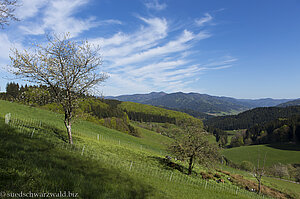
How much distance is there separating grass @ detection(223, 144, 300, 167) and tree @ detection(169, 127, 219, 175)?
7891 cm

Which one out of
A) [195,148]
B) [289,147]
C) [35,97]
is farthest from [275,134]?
[35,97]

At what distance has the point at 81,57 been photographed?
1884cm

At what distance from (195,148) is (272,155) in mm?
106166

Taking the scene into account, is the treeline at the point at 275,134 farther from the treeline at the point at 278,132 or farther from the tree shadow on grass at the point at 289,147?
the tree shadow on grass at the point at 289,147

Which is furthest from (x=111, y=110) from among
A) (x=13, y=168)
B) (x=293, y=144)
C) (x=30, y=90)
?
(x=293, y=144)

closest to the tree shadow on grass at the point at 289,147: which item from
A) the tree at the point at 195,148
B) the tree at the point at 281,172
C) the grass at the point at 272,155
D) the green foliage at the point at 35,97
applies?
the grass at the point at 272,155

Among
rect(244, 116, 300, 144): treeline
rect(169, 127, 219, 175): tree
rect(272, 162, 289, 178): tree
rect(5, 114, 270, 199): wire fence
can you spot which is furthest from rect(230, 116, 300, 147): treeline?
rect(5, 114, 270, 199): wire fence

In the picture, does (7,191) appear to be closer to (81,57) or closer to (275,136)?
(81,57)

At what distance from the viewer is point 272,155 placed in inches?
3947

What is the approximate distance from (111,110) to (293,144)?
14260 cm

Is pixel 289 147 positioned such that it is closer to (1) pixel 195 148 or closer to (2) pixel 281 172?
(2) pixel 281 172

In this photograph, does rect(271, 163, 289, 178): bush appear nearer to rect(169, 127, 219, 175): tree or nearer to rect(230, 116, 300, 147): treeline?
rect(230, 116, 300, 147): treeline

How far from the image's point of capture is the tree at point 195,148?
27.2m

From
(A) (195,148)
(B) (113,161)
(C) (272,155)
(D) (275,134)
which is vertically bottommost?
(C) (272,155)
